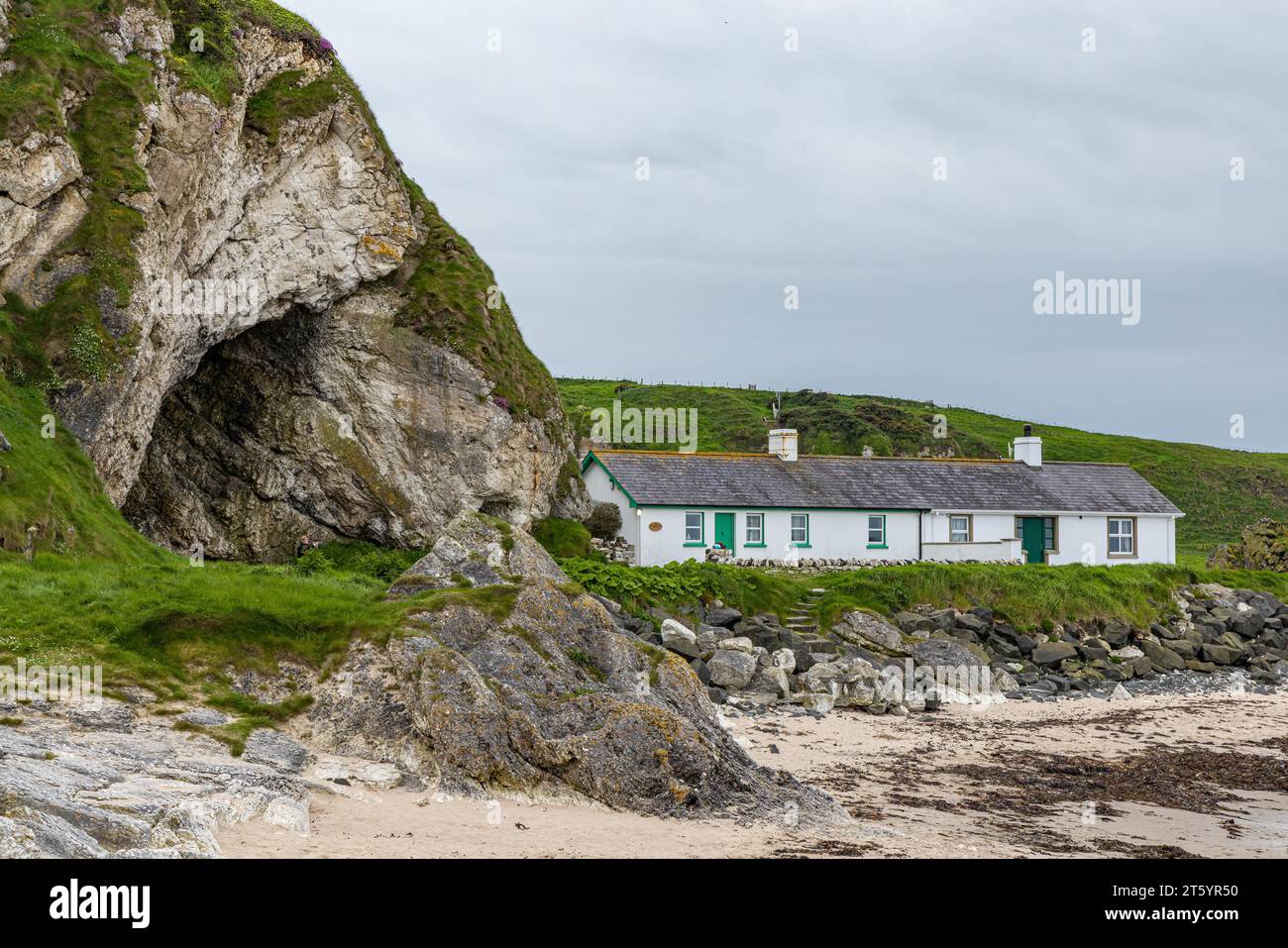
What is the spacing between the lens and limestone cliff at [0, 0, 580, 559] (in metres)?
24.5

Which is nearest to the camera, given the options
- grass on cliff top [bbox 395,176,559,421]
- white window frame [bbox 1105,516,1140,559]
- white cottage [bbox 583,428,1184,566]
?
grass on cliff top [bbox 395,176,559,421]

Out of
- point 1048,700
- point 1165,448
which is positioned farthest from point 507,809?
point 1165,448

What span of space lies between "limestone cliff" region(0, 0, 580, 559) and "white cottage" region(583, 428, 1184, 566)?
12.8ft

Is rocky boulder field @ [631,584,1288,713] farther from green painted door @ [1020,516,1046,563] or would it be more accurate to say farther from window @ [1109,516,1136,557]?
window @ [1109,516,1136,557]

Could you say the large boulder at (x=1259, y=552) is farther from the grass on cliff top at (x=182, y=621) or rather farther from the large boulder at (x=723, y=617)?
the grass on cliff top at (x=182, y=621)

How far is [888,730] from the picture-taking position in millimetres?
23312

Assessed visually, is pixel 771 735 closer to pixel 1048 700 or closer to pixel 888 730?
pixel 888 730

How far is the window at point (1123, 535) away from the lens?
155 feet

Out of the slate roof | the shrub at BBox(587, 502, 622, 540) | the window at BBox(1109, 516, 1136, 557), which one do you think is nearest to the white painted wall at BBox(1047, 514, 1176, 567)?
the window at BBox(1109, 516, 1136, 557)

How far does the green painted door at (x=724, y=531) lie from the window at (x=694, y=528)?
653 millimetres

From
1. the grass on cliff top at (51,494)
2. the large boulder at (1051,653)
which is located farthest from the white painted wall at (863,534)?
the grass on cliff top at (51,494)

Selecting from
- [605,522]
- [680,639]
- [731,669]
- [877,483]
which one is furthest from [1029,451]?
[731,669]

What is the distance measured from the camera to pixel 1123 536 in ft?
155

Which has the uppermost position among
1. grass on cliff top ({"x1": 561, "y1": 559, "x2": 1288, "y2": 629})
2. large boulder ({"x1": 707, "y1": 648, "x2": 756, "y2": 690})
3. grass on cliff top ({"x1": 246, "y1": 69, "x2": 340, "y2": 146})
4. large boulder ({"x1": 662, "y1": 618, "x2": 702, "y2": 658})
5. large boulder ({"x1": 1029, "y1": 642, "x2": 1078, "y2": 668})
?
grass on cliff top ({"x1": 246, "y1": 69, "x2": 340, "y2": 146})
